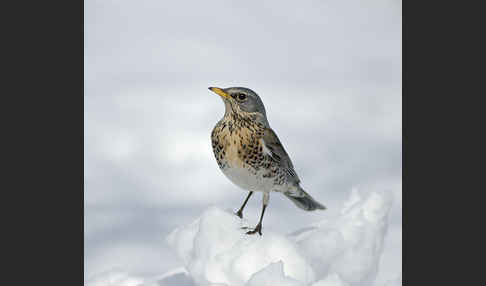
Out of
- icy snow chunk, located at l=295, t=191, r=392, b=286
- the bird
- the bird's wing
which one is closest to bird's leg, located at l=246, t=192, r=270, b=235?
the bird

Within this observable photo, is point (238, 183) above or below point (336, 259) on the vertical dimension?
above

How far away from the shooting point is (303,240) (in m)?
8.95

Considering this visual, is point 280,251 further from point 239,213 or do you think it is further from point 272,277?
point 239,213

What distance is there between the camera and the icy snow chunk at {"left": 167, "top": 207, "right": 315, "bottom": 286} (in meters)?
8.14

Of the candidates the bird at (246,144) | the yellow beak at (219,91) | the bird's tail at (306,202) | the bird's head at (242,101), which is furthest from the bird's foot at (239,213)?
the yellow beak at (219,91)

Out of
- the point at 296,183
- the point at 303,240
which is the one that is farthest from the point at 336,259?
the point at 296,183

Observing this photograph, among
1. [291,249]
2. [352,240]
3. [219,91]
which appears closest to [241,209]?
[291,249]

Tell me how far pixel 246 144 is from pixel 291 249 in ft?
4.03

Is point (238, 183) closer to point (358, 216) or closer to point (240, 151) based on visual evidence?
point (240, 151)

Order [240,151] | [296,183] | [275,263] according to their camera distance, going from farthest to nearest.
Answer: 1. [296,183]
2. [240,151]
3. [275,263]

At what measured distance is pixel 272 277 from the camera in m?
7.63

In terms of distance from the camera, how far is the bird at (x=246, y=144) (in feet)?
27.9

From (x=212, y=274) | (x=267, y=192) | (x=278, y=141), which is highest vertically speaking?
(x=278, y=141)

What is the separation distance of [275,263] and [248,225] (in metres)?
1.23
